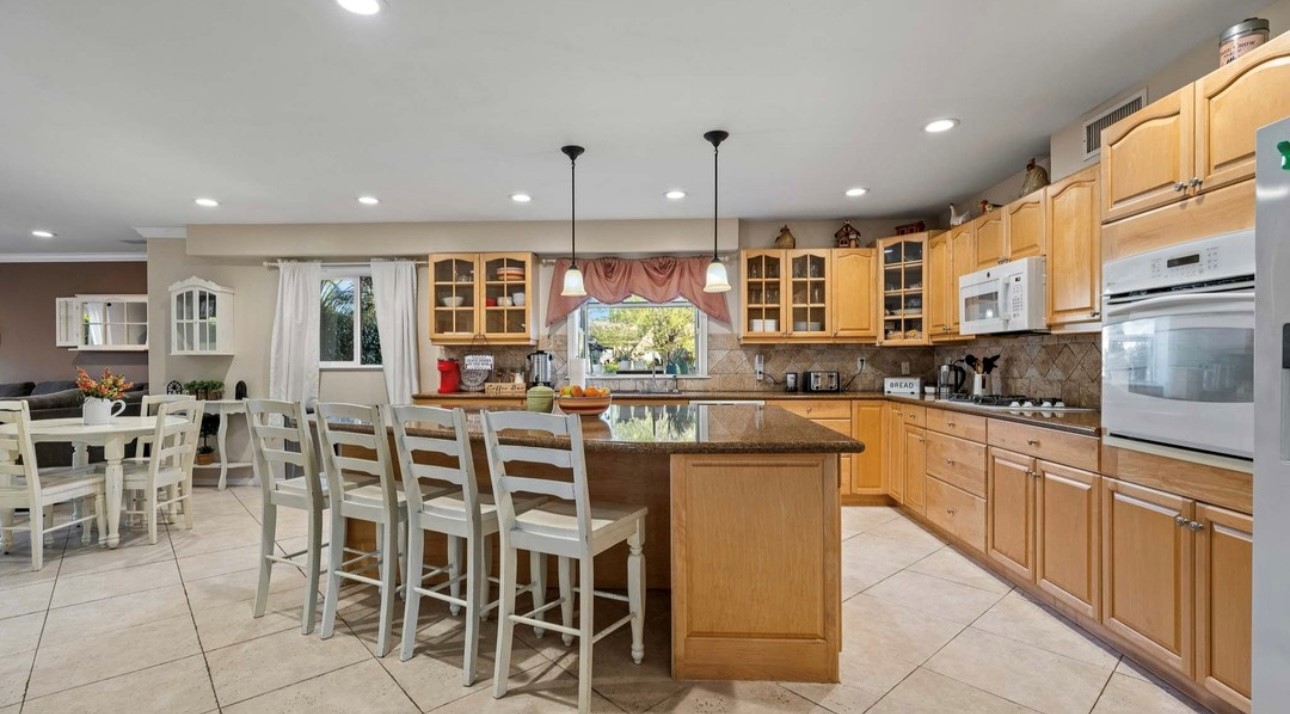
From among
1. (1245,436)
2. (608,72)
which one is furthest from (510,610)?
(1245,436)

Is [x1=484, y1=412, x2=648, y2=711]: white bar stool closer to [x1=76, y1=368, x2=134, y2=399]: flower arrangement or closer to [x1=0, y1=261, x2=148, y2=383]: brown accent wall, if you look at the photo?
[x1=76, y1=368, x2=134, y2=399]: flower arrangement

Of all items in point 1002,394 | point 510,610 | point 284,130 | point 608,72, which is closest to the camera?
point 510,610

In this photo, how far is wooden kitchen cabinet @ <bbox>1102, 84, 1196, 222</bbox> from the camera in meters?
2.03

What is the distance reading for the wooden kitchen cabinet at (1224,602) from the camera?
69.1 inches

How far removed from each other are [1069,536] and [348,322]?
19.2ft

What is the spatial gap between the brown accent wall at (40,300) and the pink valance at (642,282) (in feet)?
18.6

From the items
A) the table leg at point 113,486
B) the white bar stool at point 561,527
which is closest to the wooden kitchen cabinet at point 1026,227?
the white bar stool at point 561,527

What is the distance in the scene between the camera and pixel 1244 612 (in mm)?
1756

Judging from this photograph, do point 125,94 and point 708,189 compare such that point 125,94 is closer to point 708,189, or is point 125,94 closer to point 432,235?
point 432,235

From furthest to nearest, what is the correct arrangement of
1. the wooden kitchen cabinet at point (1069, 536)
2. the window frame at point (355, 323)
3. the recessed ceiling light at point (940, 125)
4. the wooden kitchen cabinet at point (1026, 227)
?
the window frame at point (355, 323)
the wooden kitchen cabinet at point (1026, 227)
the recessed ceiling light at point (940, 125)
the wooden kitchen cabinet at point (1069, 536)

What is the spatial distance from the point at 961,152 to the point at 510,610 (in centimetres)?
358

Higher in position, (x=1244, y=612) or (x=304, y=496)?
(x=304, y=496)

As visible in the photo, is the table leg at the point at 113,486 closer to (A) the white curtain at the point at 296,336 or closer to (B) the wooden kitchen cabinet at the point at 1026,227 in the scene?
(A) the white curtain at the point at 296,336

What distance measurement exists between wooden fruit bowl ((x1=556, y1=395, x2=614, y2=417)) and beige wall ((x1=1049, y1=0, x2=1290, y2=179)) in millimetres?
2785
